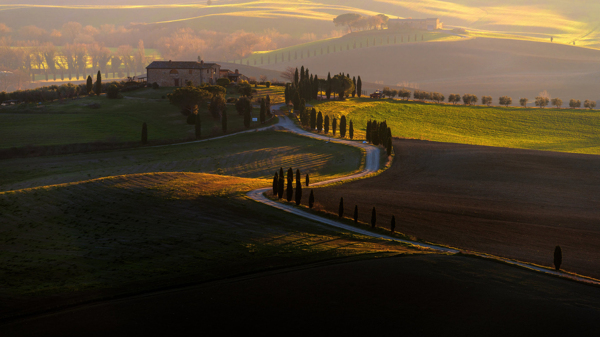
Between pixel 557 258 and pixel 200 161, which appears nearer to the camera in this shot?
pixel 557 258

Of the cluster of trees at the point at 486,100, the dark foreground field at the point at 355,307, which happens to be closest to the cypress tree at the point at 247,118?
the cluster of trees at the point at 486,100

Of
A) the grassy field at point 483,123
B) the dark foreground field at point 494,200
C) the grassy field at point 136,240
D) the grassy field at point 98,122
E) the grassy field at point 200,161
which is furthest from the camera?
the grassy field at point 483,123

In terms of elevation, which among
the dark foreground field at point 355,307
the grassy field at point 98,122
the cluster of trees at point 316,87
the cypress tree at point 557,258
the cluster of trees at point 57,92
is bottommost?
the dark foreground field at point 355,307

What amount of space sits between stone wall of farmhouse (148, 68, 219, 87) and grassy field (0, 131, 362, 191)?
50996mm

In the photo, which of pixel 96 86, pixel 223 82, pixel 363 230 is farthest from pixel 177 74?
pixel 363 230

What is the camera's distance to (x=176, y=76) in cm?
12194

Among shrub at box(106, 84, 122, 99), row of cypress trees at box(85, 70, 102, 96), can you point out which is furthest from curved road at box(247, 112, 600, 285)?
row of cypress trees at box(85, 70, 102, 96)

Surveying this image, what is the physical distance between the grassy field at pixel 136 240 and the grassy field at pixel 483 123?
5073 cm

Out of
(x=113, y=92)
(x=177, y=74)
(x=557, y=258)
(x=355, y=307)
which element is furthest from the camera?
(x=177, y=74)

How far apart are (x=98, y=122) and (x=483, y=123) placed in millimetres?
78540

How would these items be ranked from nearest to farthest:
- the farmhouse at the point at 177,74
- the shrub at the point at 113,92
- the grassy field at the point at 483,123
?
the grassy field at the point at 483,123 < the shrub at the point at 113,92 < the farmhouse at the point at 177,74

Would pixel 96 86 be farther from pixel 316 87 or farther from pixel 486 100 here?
pixel 486 100

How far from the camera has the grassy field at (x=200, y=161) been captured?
56.1 metres

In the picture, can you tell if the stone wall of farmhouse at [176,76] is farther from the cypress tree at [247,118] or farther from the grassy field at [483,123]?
the cypress tree at [247,118]
